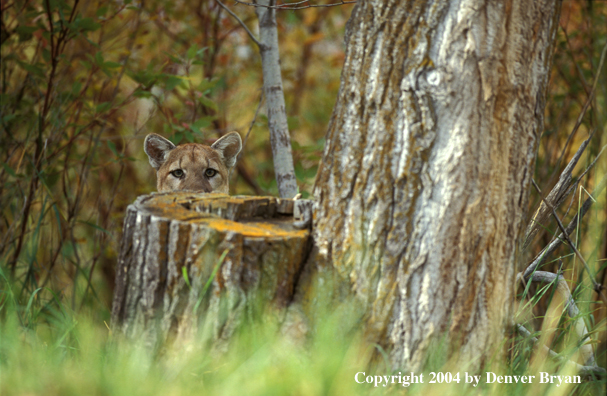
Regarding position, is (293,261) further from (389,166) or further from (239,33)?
(239,33)

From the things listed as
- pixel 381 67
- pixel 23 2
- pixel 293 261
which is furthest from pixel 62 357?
pixel 23 2

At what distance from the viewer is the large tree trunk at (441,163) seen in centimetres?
202

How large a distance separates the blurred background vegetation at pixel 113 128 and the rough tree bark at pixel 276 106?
0.51m

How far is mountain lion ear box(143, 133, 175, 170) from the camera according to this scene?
4941 millimetres

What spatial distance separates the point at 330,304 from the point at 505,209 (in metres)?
0.78

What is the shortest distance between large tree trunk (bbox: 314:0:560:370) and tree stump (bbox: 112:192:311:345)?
0.92 feet

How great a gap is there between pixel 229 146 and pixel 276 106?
4.24 feet

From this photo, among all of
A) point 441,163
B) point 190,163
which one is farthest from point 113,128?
point 441,163

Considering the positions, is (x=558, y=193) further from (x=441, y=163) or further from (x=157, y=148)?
(x=157, y=148)

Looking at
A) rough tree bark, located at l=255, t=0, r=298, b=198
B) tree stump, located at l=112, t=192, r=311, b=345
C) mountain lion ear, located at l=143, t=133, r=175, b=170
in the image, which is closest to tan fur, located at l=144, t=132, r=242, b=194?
mountain lion ear, located at l=143, t=133, r=175, b=170

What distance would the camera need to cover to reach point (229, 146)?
5293 mm

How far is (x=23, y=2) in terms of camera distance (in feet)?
15.8

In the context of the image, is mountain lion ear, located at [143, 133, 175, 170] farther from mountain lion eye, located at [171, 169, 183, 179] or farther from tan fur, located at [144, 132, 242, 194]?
mountain lion eye, located at [171, 169, 183, 179]

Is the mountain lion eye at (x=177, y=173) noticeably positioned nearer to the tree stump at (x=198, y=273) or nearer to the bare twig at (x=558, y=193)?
the tree stump at (x=198, y=273)
